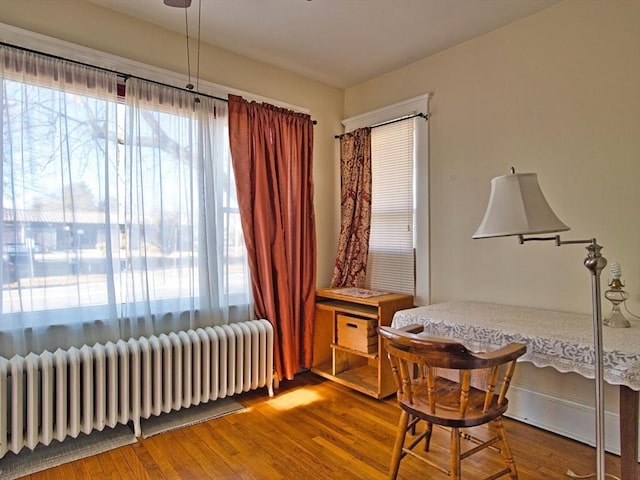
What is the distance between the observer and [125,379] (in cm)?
232

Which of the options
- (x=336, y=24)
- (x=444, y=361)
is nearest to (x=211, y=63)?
(x=336, y=24)

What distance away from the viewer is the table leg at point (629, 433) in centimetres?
167

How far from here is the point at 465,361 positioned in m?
1.56

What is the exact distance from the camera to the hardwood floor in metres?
2.00

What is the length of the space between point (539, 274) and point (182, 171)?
2.49 m

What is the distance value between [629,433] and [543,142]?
1696 mm

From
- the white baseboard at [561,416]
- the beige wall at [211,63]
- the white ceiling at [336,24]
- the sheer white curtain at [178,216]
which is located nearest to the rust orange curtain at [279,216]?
the sheer white curtain at [178,216]

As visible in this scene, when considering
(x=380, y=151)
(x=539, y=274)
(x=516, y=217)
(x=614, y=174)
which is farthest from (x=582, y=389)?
(x=380, y=151)

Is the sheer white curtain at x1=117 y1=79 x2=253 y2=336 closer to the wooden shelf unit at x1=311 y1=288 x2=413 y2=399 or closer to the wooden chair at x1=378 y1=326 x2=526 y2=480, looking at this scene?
the wooden shelf unit at x1=311 y1=288 x2=413 y2=399

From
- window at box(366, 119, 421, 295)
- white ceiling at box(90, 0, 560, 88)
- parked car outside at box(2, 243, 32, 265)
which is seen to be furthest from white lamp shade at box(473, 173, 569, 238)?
parked car outside at box(2, 243, 32, 265)

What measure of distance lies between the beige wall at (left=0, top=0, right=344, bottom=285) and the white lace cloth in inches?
61.3

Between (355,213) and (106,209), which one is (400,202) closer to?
(355,213)

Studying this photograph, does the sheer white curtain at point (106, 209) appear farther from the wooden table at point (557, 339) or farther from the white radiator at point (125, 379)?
the wooden table at point (557, 339)

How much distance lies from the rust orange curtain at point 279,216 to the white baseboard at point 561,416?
5.28 ft
